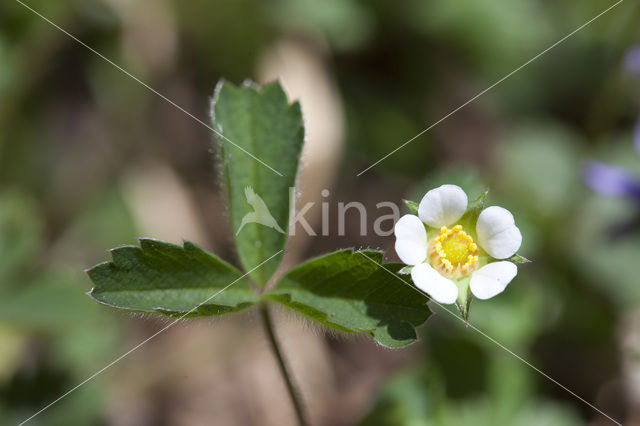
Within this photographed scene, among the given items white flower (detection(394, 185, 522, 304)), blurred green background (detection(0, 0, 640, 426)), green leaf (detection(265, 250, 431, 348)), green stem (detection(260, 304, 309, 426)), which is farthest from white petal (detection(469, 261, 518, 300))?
blurred green background (detection(0, 0, 640, 426))

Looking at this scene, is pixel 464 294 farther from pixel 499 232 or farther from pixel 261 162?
pixel 261 162

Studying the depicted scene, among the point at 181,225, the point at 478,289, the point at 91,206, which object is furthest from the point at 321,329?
the point at 91,206

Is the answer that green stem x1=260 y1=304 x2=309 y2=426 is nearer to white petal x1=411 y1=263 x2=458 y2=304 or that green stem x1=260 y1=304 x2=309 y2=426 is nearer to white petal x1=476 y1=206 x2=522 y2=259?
white petal x1=411 y1=263 x2=458 y2=304

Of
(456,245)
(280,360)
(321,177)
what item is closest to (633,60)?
(321,177)

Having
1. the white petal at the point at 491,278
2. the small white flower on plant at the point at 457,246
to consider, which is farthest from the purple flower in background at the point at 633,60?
the white petal at the point at 491,278

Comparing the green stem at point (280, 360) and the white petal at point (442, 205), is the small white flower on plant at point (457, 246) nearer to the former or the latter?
the white petal at point (442, 205)

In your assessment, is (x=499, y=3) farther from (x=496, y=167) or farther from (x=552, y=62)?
(x=496, y=167)
